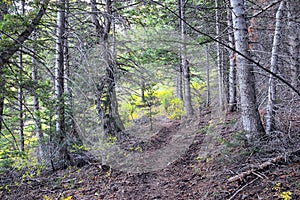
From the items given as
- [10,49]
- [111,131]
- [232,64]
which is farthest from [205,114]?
[10,49]

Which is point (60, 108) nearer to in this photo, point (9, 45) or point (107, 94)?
point (107, 94)

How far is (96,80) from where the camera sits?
589cm

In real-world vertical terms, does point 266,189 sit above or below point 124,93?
below

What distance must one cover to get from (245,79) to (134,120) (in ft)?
12.3

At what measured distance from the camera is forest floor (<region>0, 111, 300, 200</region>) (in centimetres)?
360

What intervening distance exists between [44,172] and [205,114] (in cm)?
710

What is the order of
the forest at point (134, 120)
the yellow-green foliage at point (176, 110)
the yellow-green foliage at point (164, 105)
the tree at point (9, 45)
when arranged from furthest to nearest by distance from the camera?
the yellow-green foliage at point (176, 110) → the yellow-green foliage at point (164, 105) → the tree at point (9, 45) → the forest at point (134, 120)

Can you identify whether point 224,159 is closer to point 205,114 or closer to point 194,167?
point 194,167

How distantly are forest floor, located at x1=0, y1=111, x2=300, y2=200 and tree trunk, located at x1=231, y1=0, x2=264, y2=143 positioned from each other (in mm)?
377

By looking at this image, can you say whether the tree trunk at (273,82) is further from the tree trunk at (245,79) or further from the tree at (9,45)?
the tree at (9,45)

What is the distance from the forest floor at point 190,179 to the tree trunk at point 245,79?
1.24 feet

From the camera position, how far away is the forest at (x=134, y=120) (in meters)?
4.14

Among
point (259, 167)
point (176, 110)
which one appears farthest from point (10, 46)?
point (176, 110)

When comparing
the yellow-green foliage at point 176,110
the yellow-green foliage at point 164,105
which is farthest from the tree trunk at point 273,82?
the yellow-green foliage at point 176,110
